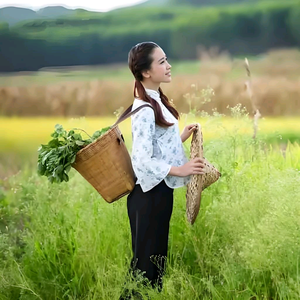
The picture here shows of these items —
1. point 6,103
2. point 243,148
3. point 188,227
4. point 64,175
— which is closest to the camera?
point 64,175

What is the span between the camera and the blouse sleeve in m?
1.97

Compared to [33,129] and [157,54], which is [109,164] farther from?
[33,129]

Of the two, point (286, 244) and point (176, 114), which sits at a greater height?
point (176, 114)

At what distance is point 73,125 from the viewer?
122 inches

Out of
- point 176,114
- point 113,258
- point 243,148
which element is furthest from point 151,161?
point 243,148

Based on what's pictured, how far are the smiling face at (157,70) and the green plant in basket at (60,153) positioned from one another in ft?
0.99

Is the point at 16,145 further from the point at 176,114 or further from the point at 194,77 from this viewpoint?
the point at 176,114

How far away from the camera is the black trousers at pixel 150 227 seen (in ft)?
6.82

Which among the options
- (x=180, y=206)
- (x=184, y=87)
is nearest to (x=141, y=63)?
(x=180, y=206)

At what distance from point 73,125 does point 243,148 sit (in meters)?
1.02

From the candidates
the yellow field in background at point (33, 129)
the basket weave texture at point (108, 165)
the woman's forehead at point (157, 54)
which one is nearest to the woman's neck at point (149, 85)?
the woman's forehead at point (157, 54)

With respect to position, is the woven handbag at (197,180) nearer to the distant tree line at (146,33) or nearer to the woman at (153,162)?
the woman at (153,162)

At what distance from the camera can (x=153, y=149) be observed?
206 centimetres

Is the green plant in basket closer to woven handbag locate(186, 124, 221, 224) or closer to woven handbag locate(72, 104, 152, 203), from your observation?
woven handbag locate(72, 104, 152, 203)
